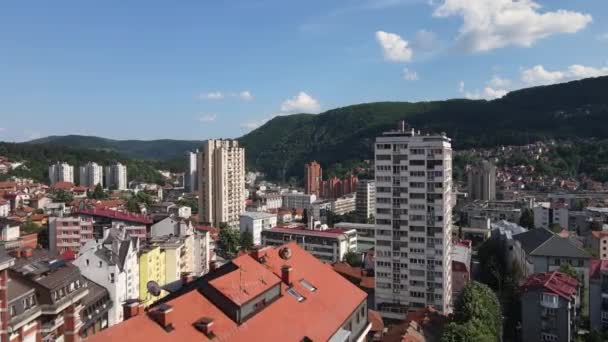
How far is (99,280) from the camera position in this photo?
29469mm

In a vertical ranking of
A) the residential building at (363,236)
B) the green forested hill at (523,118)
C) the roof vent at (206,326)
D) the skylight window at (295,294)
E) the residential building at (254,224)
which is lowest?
the residential building at (363,236)

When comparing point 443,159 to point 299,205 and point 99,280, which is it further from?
point 299,205

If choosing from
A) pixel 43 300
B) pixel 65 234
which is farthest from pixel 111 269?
pixel 65 234

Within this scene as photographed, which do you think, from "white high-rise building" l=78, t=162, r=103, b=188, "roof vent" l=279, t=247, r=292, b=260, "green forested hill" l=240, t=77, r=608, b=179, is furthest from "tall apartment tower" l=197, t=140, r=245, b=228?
"green forested hill" l=240, t=77, r=608, b=179

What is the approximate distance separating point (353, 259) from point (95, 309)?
29572mm

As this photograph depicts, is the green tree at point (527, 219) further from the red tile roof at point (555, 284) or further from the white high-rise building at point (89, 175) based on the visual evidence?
the white high-rise building at point (89, 175)

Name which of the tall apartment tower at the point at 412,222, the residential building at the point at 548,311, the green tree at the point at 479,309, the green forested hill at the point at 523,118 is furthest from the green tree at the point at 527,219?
the green forested hill at the point at 523,118

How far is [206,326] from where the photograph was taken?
516 inches

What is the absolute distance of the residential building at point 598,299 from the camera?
99.3 feet

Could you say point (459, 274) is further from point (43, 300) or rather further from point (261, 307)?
point (43, 300)

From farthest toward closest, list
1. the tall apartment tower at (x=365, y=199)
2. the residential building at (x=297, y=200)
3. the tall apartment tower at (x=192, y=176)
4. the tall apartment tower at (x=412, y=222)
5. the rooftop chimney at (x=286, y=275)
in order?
1. the tall apartment tower at (x=192, y=176)
2. the residential building at (x=297, y=200)
3. the tall apartment tower at (x=365, y=199)
4. the tall apartment tower at (x=412, y=222)
5. the rooftop chimney at (x=286, y=275)

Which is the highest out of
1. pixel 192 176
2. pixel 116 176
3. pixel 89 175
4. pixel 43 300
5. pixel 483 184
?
pixel 89 175

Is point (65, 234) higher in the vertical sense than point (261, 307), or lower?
lower

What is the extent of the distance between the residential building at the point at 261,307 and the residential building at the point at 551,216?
60511mm
